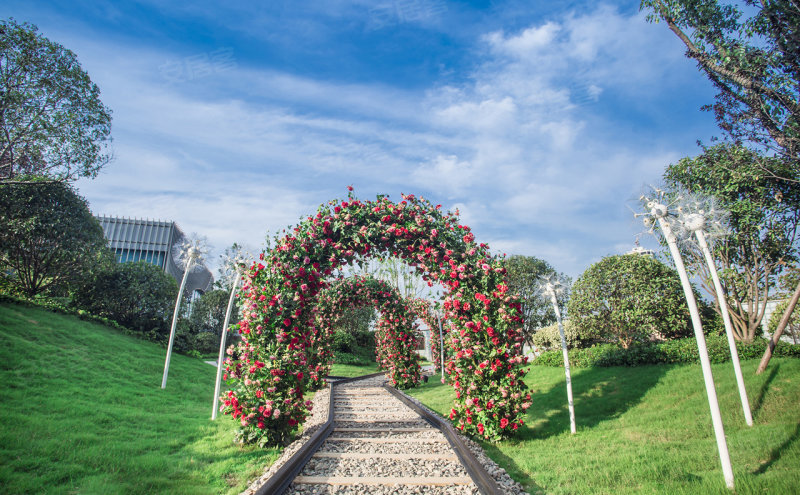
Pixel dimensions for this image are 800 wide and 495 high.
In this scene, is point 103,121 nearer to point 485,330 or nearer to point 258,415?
point 258,415

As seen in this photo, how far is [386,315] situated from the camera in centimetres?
1405

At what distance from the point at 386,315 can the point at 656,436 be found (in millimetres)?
9037

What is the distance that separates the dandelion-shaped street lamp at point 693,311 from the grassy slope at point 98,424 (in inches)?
214

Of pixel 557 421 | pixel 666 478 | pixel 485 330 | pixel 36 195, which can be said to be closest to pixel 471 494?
pixel 666 478

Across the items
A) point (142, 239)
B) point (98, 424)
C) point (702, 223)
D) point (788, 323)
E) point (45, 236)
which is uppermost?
point (142, 239)

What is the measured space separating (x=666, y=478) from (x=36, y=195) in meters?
22.7

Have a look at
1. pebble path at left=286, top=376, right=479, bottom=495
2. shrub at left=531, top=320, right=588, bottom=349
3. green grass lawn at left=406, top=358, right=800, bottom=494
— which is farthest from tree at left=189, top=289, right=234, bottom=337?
pebble path at left=286, top=376, right=479, bottom=495

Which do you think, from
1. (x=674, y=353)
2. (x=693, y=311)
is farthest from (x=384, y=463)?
(x=674, y=353)

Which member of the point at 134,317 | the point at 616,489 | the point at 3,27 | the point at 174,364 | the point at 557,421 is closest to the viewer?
the point at 616,489

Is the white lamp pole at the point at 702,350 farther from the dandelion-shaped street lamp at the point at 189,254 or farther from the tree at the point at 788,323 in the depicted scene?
the tree at the point at 788,323

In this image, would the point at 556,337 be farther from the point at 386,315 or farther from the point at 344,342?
the point at 344,342

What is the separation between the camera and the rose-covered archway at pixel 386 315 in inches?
531

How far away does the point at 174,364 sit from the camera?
16.1 metres

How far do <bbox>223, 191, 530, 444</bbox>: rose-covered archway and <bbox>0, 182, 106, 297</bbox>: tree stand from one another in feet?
47.8
